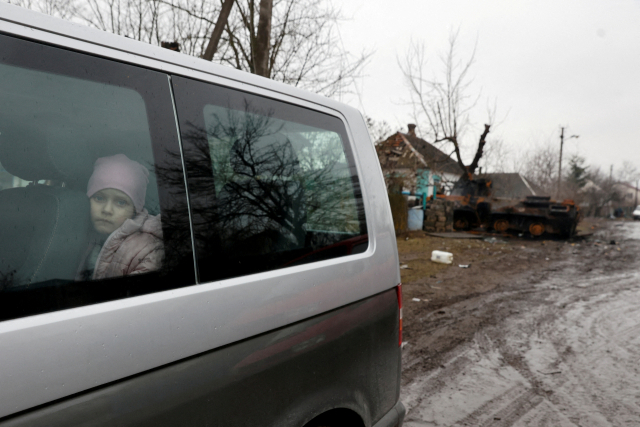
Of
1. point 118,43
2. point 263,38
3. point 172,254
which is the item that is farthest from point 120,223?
point 263,38

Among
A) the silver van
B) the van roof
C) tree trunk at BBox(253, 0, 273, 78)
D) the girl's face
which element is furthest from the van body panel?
tree trunk at BBox(253, 0, 273, 78)

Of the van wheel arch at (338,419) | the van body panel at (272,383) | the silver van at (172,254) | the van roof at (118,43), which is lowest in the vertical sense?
the van wheel arch at (338,419)

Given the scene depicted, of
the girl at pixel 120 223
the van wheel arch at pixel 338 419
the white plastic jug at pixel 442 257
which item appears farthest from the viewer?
the white plastic jug at pixel 442 257

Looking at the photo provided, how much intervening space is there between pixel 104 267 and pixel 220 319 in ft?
1.16

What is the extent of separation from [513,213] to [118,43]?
61.2 ft

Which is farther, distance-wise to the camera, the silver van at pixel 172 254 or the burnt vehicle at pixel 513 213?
the burnt vehicle at pixel 513 213

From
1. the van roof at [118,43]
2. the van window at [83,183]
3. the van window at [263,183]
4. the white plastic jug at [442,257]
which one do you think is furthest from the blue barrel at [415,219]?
the van window at [83,183]

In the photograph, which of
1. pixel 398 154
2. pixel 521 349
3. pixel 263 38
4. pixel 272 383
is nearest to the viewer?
pixel 272 383

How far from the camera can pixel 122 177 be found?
4.08 ft

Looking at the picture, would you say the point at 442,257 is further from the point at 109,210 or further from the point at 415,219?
the point at 109,210

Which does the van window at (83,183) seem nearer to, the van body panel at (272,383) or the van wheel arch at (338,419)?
the van body panel at (272,383)

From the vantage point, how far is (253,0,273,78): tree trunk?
795 centimetres

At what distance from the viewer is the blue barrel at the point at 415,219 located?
15922 mm

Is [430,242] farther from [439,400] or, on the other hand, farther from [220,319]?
[220,319]
